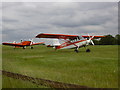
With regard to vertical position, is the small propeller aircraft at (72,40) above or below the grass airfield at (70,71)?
above

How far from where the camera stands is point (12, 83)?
4816mm

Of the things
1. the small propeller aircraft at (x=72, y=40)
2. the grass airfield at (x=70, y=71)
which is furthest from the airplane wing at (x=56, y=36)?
the grass airfield at (x=70, y=71)

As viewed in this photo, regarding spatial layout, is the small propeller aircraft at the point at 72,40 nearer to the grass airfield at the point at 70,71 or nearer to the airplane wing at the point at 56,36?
the airplane wing at the point at 56,36

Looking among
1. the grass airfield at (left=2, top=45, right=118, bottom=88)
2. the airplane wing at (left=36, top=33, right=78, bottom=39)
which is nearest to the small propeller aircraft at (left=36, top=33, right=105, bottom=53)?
the airplane wing at (left=36, top=33, right=78, bottom=39)

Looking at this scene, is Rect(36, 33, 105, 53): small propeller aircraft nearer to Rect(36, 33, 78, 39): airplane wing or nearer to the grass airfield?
Rect(36, 33, 78, 39): airplane wing

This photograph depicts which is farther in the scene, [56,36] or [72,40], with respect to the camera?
[72,40]

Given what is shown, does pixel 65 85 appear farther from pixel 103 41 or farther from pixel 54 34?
pixel 103 41

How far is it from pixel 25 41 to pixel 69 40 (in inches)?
1013

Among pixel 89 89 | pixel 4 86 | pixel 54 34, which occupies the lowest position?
pixel 4 86

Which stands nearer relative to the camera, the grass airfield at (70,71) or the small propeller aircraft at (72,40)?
the grass airfield at (70,71)

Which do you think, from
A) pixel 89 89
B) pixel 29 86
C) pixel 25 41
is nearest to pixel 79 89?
pixel 89 89

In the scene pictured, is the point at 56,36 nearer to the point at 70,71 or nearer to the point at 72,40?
the point at 72,40

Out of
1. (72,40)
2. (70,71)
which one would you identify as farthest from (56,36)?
(70,71)

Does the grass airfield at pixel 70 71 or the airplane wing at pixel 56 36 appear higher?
the airplane wing at pixel 56 36
